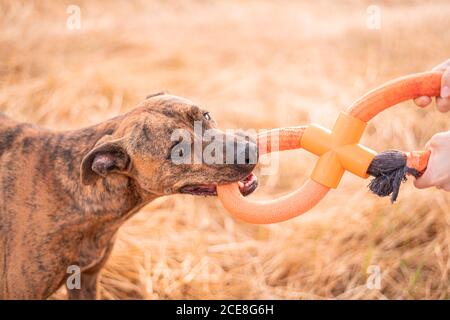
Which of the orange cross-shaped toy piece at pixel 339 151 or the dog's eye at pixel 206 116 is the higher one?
the dog's eye at pixel 206 116

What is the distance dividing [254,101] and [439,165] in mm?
3698

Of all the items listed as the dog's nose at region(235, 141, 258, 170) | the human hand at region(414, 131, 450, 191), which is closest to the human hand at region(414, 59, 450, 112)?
the human hand at region(414, 131, 450, 191)

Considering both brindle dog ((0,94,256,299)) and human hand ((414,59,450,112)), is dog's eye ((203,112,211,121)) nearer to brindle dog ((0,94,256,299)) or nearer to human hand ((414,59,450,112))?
brindle dog ((0,94,256,299))

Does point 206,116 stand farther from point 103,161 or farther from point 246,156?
point 103,161

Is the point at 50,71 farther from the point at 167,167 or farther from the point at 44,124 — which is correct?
the point at 167,167

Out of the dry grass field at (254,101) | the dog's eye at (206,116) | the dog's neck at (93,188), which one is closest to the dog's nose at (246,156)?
the dog's eye at (206,116)

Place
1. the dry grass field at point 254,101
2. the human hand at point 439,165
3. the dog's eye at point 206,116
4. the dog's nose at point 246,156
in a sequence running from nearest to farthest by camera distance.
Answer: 1. the human hand at point 439,165
2. the dog's nose at point 246,156
3. the dog's eye at point 206,116
4. the dry grass field at point 254,101

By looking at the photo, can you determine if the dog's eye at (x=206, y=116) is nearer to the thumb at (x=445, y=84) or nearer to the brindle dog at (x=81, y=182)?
the brindle dog at (x=81, y=182)

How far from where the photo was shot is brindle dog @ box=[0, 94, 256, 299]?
3.83 meters

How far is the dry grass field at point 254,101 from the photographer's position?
514cm

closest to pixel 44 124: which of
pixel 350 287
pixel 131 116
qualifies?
pixel 131 116

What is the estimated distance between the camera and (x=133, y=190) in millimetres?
4039
